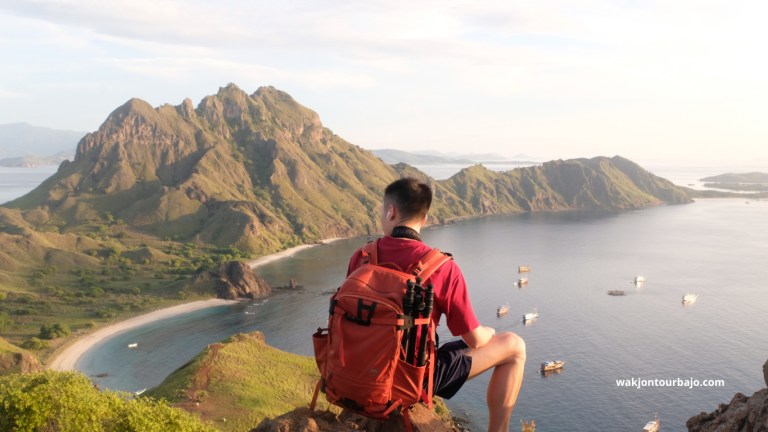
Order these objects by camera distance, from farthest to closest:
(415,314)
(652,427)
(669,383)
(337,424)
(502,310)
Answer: (502,310), (669,383), (652,427), (337,424), (415,314)

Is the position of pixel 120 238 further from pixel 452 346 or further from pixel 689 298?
pixel 452 346

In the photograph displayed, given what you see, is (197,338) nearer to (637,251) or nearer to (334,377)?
(334,377)

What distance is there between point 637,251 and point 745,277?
38109mm

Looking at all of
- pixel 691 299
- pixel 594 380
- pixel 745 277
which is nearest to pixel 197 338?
pixel 594 380

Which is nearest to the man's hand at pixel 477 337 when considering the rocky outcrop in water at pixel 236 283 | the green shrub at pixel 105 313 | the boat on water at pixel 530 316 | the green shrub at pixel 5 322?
the boat on water at pixel 530 316

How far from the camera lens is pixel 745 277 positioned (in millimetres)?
111062

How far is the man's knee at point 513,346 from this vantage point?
220 inches

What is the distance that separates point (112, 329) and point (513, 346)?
92971 mm

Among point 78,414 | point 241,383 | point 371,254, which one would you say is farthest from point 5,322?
point 371,254

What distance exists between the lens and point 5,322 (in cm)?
7556

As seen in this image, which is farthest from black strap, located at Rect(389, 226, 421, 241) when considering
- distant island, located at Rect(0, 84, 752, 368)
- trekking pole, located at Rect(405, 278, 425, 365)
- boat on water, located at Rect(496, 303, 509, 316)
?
boat on water, located at Rect(496, 303, 509, 316)

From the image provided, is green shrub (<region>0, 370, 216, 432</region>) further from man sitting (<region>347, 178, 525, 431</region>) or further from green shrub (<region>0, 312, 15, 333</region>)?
green shrub (<region>0, 312, 15, 333</region>)

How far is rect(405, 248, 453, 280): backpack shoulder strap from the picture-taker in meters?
4.76

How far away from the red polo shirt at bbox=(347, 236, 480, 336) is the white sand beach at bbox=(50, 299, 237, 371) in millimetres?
78325
